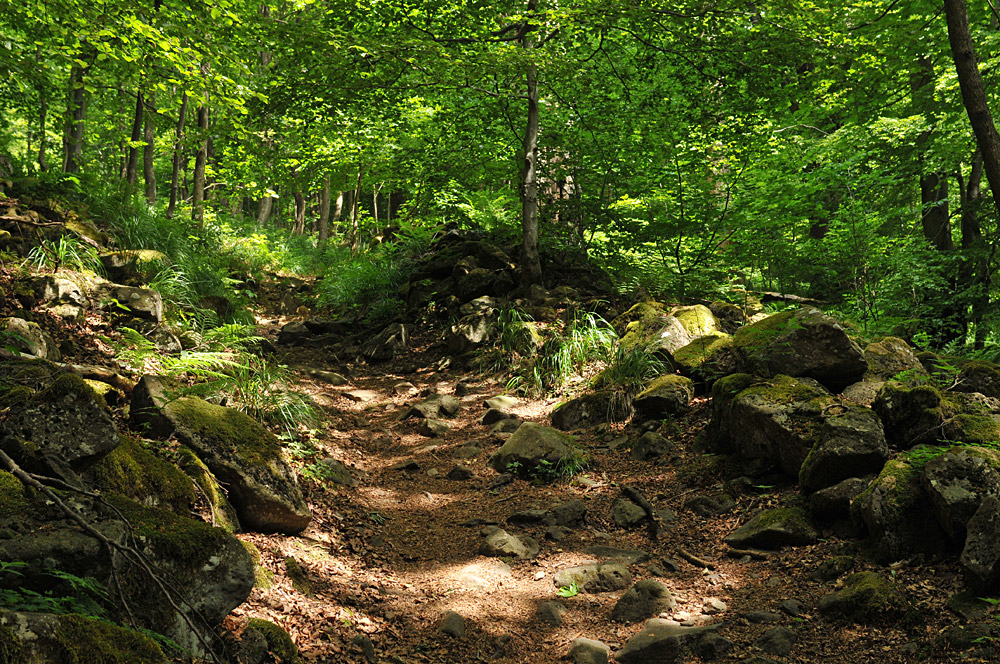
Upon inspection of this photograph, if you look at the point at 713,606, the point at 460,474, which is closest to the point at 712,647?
the point at 713,606

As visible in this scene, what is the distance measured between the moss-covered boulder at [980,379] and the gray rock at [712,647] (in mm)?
→ 3309

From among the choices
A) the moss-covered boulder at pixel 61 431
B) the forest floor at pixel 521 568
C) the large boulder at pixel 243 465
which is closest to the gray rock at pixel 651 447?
the forest floor at pixel 521 568

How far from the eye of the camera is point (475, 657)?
3.28 m

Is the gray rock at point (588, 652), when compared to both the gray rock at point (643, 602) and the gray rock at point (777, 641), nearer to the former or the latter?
the gray rock at point (643, 602)

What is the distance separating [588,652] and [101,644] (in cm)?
242

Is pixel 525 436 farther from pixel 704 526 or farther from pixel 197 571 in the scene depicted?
pixel 197 571

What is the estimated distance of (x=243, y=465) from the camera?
3859 millimetres

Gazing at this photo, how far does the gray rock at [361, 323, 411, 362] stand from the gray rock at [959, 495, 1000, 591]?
840cm

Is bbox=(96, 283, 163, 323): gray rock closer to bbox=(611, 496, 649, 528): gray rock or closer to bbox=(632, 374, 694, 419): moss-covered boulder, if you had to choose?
bbox=(611, 496, 649, 528): gray rock

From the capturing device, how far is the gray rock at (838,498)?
410 cm

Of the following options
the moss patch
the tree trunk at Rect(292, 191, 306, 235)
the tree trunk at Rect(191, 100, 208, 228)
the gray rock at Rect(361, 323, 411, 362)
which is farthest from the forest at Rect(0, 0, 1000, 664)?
the tree trunk at Rect(292, 191, 306, 235)

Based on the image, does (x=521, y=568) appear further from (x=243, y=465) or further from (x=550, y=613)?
(x=243, y=465)

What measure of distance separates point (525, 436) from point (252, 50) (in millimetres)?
6538

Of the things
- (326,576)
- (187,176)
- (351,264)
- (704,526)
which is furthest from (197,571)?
(187,176)
